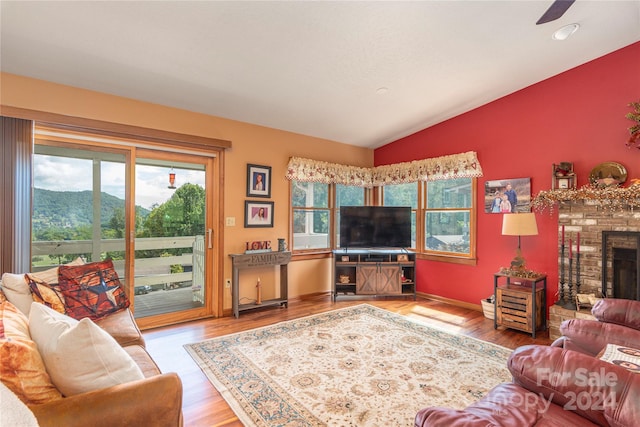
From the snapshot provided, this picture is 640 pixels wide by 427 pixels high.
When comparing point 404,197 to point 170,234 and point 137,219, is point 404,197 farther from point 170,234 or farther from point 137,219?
point 137,219

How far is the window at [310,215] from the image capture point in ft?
15.9

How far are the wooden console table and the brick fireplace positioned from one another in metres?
3.10

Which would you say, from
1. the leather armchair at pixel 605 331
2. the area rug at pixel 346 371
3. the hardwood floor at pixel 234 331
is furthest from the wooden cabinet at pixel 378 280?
the leather armchair at pixel 605 331

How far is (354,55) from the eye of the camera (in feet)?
9.55

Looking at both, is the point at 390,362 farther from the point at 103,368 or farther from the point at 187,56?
the point at 187,56

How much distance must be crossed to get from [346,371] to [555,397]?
1.55m

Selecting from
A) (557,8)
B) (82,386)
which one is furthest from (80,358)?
(557,8)

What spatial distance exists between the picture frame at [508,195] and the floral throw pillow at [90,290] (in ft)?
14.0

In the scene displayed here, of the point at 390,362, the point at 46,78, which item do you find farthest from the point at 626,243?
the point at 46,78

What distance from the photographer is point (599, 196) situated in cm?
308

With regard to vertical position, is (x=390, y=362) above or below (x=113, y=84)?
below

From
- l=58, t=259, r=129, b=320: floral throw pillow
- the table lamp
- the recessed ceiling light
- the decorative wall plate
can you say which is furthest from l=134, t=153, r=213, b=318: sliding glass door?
the decorative wall plate

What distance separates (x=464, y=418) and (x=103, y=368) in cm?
135

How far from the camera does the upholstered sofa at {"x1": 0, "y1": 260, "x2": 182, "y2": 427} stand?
105 centimetres
